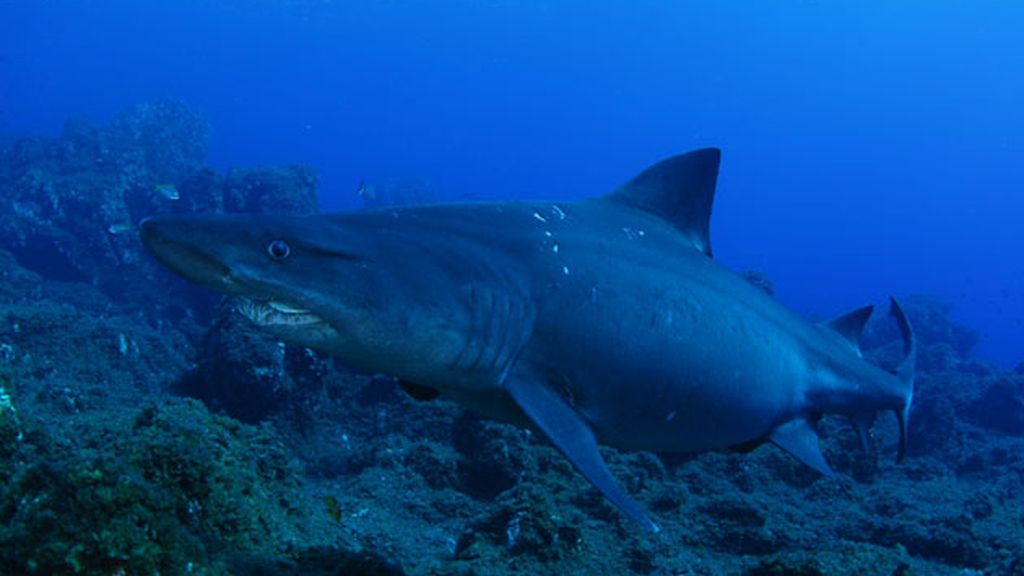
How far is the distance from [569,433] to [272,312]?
155 centimetres

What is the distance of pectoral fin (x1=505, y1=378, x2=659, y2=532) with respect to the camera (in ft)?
10.6

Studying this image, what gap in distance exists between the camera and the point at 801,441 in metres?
5.36

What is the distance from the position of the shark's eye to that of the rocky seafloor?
97cm

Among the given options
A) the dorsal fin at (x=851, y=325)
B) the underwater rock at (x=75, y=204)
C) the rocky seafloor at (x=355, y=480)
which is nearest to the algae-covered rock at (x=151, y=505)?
the rocky seafloor at (x=355, y=480)

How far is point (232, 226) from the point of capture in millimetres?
2818

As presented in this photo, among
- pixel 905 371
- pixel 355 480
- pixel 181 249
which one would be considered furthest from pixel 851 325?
pixel 181 249

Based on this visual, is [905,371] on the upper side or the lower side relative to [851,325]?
lower

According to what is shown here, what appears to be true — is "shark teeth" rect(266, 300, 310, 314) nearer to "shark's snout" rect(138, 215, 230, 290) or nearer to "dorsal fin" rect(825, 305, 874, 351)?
"shark's snout" rect(138, 215, 230, 290)

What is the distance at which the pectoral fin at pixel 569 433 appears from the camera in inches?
127

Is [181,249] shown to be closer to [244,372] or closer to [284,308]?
A: [284,308]

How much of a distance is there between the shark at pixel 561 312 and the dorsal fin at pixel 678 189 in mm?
10

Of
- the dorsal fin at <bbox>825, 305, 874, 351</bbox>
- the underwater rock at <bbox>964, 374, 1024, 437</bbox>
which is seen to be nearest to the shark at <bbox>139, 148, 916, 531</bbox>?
the dorsal fin at <bbox>825, 305, 874, 351</bbox>

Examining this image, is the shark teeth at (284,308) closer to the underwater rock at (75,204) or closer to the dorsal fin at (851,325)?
the dorsal fin at (851,325)

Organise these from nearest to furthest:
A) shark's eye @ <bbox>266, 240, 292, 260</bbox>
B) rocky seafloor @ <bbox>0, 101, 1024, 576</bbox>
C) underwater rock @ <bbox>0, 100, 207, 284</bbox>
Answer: rocky seafloor @ <bbox>0, 101, 1024, 576</bbox>
shark's eye @ <bbox>266, 240, 292, 260</bbox>
underwater rock @ <bbox>0, 100, 207, 284</bbox>
